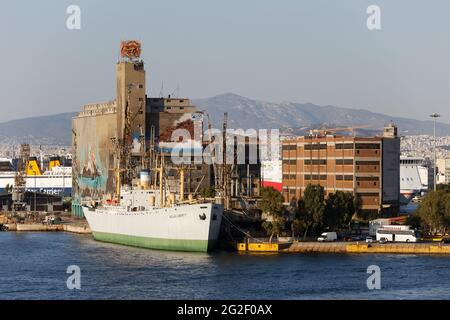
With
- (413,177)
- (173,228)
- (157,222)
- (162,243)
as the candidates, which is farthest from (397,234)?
(413,177)

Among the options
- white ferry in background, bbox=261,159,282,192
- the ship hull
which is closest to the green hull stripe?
the ship hull

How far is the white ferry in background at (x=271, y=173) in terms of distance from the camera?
424ft

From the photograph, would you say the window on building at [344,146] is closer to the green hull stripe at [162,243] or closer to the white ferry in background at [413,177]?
the green hull stripe at [162,243]

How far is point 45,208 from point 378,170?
42.6m

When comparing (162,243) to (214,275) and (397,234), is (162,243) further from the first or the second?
(214,275)

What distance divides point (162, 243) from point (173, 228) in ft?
6.33

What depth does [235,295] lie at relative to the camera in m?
37.1

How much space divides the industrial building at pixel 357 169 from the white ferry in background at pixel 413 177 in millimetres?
70137

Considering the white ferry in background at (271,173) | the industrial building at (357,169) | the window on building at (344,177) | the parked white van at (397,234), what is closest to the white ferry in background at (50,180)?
the white ferry in background at (271,173)

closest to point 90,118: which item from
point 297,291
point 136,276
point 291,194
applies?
point 291,194

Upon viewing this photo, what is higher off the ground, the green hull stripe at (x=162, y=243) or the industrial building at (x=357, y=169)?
the industrial building at (x=357, y=169)

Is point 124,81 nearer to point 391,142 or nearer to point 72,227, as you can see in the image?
point 72,227

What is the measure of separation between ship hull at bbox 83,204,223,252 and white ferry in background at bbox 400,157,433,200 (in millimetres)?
92259

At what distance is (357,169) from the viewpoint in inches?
3046
